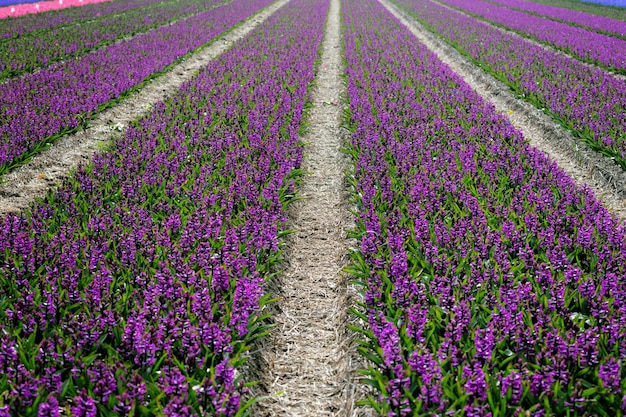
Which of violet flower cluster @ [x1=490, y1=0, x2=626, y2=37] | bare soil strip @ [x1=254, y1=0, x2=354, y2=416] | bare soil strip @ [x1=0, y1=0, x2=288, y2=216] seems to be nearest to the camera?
bare soil strip @ [x1=254, y1=0, x2=354, y2=416]

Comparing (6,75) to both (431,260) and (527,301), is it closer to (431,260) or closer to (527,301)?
(431,260)

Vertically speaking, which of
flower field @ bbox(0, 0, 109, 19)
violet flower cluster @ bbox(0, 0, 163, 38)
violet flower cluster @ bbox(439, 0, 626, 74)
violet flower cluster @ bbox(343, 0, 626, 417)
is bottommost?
violet flower cluster @ bbox(343, 0, 626, 417)

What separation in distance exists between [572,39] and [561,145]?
15.4 meters

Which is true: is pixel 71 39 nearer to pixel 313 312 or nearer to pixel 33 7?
pixel 33 7

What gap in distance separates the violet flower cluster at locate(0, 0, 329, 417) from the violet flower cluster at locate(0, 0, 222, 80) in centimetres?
996

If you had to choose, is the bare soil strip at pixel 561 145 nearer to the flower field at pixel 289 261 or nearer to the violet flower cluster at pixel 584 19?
the flower field at pixel 289 261

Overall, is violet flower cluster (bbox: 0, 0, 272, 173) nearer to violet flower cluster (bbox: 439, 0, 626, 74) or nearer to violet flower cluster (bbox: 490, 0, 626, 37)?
violet flower cluster (bbox: 439, 0, 626, 74)

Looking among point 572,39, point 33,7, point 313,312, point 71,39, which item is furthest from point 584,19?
point 33,7

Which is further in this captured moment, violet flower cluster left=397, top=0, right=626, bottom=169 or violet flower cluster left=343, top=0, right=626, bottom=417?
violet flower cluster left=397, top=0, right=626, bottom=169

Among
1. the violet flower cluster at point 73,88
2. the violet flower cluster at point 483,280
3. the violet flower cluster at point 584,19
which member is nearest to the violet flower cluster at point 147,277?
the violet flower cluster at point 483,280

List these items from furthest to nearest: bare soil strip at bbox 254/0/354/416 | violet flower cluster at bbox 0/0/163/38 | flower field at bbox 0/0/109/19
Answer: flower field at bbox 0/0/109/19, violet flower cluster at bbox 0/0/163/38, bare soil strip at bbox 254/0/354/416

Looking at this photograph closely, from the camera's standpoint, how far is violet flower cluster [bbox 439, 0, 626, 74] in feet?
61.9

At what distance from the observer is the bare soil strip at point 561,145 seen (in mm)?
8758

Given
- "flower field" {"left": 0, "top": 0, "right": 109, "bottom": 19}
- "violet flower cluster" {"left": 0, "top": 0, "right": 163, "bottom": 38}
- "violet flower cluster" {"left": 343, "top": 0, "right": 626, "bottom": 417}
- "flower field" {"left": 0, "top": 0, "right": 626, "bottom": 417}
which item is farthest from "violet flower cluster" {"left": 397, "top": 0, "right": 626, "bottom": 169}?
"flower field" {"left": 0, "top": 0, "right": 109, "bottom": 19}
